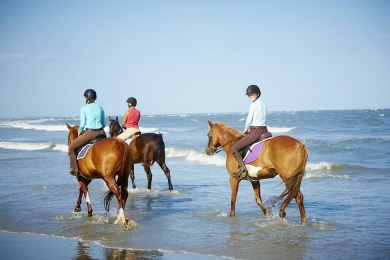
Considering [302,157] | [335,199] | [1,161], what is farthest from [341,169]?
[1,161]

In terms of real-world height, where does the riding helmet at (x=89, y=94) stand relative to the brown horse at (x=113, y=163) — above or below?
above

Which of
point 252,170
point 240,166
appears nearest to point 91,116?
point 240,166

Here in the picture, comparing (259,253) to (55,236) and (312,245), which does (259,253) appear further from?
(55,236)

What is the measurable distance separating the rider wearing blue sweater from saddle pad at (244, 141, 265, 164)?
3.22 m

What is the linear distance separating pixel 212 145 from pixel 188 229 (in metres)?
2.48

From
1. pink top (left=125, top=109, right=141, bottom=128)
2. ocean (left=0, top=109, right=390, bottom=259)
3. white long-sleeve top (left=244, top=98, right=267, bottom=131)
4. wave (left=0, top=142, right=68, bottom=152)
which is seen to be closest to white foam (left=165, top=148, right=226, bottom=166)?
ocean (left=0, top=109, right=390, bottom=259)

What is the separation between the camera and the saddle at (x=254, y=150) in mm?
9016

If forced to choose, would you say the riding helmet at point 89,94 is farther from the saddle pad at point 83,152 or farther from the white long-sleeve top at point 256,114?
the white long-sleeve top at point 256,114

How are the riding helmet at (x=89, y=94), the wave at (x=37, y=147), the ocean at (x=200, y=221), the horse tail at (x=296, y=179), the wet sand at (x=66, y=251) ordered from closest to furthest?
the wet sand at (x=66, y=251)
the ocean at (x=200, y=221)
the horse tail at (x=296, y=179)
the riding helmet at (x=89, y=94)
the wave at (x=37, y=147)

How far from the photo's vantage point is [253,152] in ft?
29.8

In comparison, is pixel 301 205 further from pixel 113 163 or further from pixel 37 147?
pixel 37 147

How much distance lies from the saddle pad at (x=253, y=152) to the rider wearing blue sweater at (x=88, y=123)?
322 cm

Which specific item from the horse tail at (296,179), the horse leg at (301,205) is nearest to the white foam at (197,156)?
the horse leg at (301,205)

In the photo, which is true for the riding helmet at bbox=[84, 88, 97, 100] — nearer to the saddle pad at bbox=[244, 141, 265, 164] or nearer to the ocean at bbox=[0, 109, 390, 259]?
the ocean at bbox=[0, 109, 390, 259]
